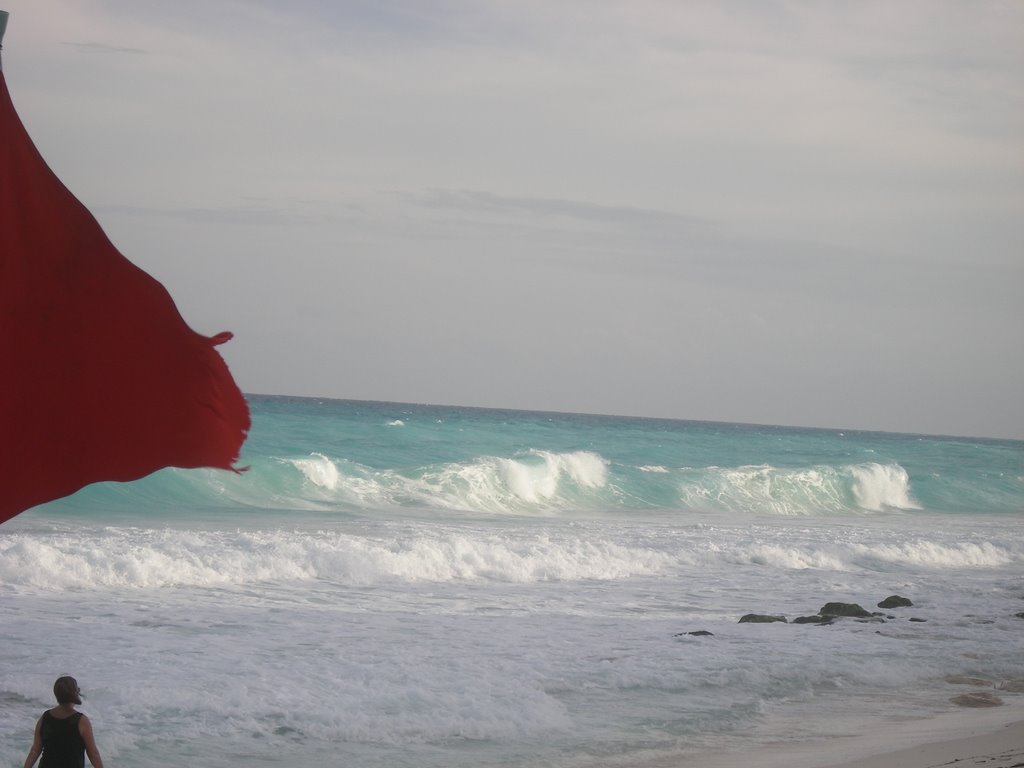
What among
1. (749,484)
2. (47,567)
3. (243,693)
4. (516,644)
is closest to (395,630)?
(516,644)

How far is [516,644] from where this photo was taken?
38.4 ft

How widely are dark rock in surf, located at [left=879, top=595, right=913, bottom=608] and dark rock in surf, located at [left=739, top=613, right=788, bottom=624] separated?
91.1 inches

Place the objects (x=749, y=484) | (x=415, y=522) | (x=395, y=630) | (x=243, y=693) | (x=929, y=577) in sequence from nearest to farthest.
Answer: (x=243, y=693) → (x=395, y=630) → (x=929, y=577) → (x=415, y=522) → (x=749, y=484)

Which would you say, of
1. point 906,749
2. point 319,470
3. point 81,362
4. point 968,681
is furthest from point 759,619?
point 319,470

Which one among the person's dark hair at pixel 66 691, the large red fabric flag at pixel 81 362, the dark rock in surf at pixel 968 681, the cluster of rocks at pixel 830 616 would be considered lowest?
the dark rock in surf at pixel 968 681

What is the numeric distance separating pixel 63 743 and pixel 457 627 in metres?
7.38

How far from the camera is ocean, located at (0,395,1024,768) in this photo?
28.4ft

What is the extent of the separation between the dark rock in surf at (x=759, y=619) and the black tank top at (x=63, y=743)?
30.4 ft

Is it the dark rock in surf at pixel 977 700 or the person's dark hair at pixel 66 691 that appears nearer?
the person's dark hair at pixel 66 691

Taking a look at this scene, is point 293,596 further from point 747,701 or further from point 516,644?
point 747,701

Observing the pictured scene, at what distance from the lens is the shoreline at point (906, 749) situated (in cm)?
784

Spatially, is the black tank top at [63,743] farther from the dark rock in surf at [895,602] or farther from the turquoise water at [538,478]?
the turquoise water at [538,478]

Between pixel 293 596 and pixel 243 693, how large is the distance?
5157mm

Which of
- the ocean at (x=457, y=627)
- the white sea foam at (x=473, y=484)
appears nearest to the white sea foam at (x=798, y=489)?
the white sea foam at (x=473, y=484)
